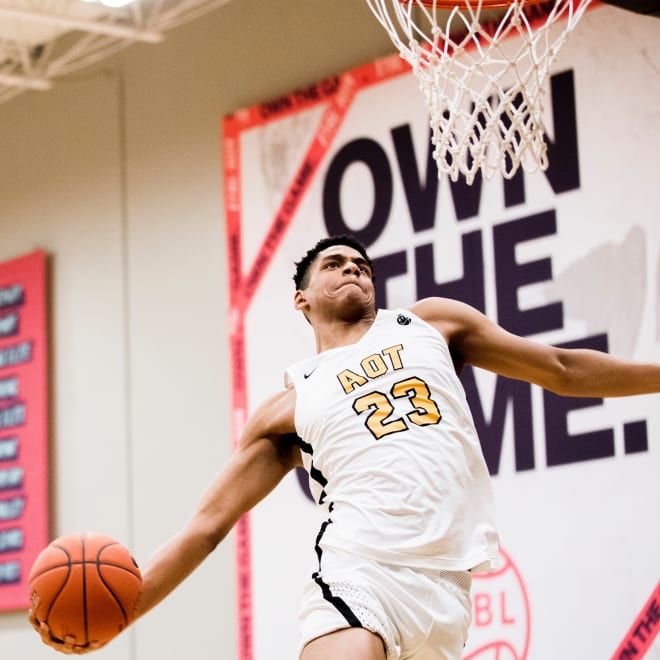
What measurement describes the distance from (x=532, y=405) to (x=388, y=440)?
8.21ft

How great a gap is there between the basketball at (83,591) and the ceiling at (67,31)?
16.7 feet

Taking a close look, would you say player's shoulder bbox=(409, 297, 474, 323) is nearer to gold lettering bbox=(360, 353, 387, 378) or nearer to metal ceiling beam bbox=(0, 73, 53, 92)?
gold lettering bbox=(360, 353, 387, 378)

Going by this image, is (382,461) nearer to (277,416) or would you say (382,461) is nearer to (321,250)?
(277,416)

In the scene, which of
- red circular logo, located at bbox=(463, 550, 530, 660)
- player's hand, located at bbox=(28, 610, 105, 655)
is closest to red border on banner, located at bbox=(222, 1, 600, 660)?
red circular logo, located at bbox=(463, 550, 530, 660)

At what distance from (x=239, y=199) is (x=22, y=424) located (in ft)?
8.62

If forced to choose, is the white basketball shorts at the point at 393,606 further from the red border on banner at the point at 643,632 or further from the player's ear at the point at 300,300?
the red border on banner at the point at 643,632

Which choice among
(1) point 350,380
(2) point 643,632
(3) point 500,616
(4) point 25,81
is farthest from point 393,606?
(4) point 25,81

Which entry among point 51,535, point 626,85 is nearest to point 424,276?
point 626,85

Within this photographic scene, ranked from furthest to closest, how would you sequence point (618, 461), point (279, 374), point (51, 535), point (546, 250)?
point (51, 535) < point (279, 374) < point (546, 250) < point (618, 461)

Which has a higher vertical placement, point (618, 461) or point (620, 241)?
point (620, 241)

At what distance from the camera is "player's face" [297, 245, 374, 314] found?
5035 millimetres

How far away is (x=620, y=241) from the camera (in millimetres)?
6594

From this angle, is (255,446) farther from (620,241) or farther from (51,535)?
(51,535)

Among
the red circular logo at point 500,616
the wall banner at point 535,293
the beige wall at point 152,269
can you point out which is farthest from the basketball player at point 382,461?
the beige wall at point 152,269
